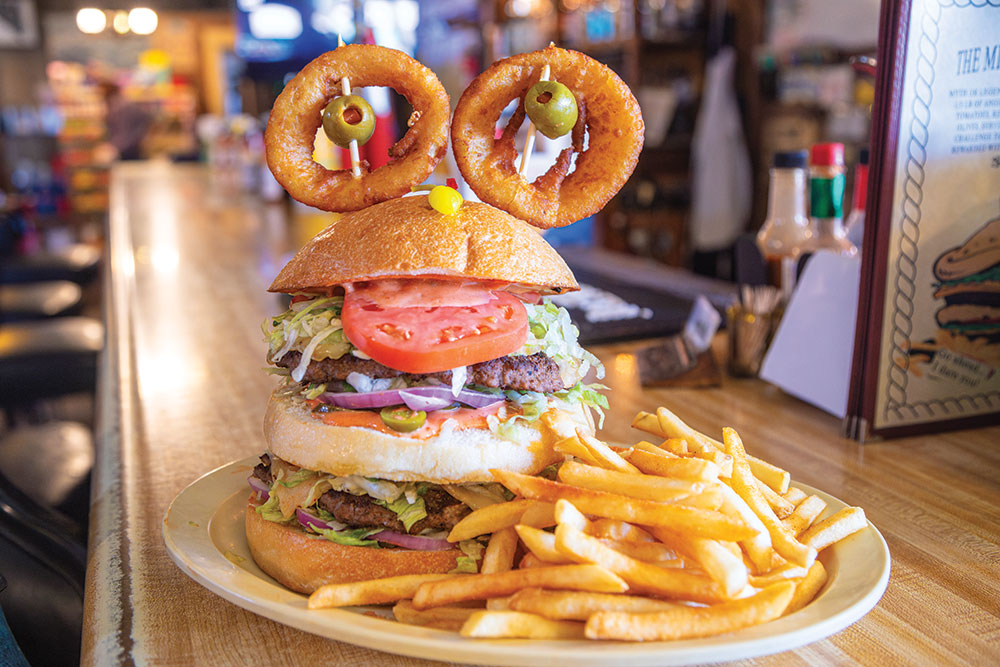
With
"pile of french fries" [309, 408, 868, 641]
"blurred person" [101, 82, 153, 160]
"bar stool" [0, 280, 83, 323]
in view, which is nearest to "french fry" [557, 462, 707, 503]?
"pile of french fries" [309, 408, 868, 641]

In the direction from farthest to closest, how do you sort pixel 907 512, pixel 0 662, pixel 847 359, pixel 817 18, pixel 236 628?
pixel 817 18, pixel 847 359, pixel 907 512, pixel 0 662, pixel 236 628

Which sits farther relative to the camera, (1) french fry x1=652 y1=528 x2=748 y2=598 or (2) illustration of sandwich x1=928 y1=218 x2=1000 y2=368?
(2) illustration of sandwich x1=928 y1=218 x2=1000 y2=368

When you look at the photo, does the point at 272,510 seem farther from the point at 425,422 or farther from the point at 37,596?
the point at 37,596

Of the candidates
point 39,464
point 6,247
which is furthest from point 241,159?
point 39,464

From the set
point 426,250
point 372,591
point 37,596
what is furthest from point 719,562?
point 37,596

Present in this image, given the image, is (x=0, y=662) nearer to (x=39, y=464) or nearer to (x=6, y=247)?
(x=39, y=464)

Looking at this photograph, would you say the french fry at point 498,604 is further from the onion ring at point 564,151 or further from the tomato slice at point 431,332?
the onion ring at point 564,151

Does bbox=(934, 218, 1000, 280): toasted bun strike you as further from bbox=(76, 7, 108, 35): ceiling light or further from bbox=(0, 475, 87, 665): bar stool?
bbox=(76, 7, 108, 35): ceiling light
